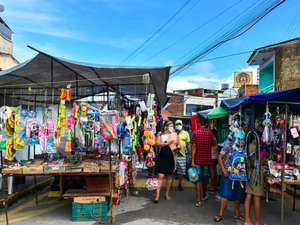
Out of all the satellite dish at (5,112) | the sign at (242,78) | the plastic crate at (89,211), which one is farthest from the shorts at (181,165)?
the sign at (242,78)

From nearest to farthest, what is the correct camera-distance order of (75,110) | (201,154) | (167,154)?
(75,110), (201,154), (167,154)

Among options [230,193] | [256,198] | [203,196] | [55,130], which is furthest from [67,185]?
[256,198]

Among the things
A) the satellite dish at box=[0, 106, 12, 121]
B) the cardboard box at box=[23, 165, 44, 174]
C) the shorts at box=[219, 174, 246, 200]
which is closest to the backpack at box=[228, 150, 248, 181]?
the shorts at box=[219, 174, 246, 200]

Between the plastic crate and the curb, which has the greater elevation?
the plastic crate

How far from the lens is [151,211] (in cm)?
508

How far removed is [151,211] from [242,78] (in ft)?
57.2

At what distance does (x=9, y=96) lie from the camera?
8.74 metres

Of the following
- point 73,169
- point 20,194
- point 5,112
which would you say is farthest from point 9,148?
point 20,194

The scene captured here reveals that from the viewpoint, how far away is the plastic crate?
463 centimetres

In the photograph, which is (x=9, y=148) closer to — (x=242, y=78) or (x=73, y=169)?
(x=73, y=169)

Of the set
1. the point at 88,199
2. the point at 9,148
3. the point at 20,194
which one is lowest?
the point at 20,194

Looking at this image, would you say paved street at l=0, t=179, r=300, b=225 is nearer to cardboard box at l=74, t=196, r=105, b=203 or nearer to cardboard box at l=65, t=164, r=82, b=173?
cardboard box at l=74, t=196, r=105, b=203

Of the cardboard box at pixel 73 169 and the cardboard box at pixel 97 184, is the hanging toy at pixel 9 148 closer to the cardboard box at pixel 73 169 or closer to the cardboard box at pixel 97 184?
the cardboard box at pixel 73 169

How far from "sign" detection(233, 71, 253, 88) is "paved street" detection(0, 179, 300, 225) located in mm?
14958
